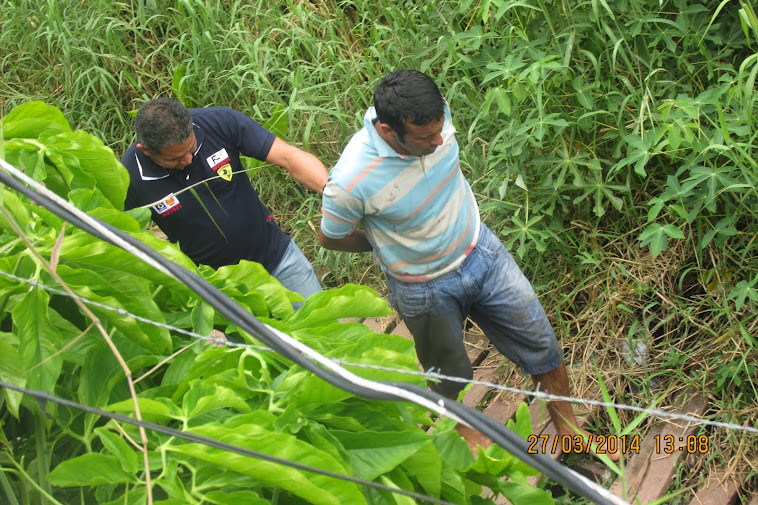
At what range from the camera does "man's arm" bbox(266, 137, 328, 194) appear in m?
3.32

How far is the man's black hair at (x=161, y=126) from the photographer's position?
3.08 meters

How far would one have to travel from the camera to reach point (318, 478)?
1.25 metres

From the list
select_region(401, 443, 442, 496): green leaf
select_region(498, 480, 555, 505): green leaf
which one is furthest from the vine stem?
select_region(498, 480, 555, 505): green leaf

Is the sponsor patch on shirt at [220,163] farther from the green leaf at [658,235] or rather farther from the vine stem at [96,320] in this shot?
the vine stem at [96,320]

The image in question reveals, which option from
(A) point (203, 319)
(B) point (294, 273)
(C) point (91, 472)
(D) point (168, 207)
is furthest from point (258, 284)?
(B) point (294, 273)

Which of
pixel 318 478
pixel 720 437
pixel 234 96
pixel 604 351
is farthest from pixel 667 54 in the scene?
pixel 318 478

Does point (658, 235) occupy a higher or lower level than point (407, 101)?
lower

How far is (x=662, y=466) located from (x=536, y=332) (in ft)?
2.34

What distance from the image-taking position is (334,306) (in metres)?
1.60

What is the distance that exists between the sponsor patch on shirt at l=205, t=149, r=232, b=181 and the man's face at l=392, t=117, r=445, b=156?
94cm

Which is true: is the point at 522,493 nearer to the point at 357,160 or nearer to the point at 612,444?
the point at 357,160

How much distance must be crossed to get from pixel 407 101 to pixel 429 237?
55 cm
